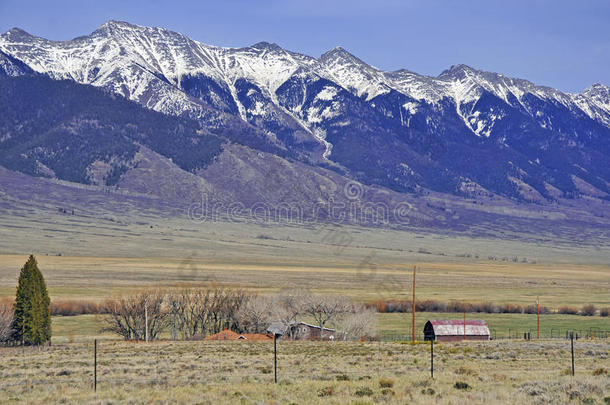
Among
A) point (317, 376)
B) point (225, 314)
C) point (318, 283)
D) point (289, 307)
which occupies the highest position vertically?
point (317, 376)

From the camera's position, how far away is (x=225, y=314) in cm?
9544

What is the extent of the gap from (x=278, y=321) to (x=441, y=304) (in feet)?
158

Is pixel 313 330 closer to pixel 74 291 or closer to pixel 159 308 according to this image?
pixel 159 308

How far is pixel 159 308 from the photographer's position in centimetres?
9088

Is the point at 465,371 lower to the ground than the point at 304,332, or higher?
higher

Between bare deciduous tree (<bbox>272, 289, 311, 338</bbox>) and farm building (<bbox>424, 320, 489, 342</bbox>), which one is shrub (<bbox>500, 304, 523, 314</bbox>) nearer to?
bare deciduous tree (<bbox>272, 289, 311, 338</bbox>)

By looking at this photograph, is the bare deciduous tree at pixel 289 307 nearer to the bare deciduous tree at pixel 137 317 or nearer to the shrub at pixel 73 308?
the bare deciduous tree at pixel 137 317

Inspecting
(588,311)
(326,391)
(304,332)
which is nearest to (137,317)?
(304,332)

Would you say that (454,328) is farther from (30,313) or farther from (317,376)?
(317,376)

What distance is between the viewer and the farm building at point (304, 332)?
271ft

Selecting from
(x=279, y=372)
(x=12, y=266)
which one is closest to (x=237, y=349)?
(x=279, y=372)

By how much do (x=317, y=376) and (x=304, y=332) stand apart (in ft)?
166

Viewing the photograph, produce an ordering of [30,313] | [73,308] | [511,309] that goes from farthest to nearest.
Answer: [511,309]
[73,308]
[30,313]

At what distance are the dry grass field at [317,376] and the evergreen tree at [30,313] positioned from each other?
17635 millimetres
